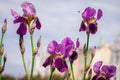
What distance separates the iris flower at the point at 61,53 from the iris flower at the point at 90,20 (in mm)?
107

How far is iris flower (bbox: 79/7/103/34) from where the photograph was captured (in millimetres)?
2252

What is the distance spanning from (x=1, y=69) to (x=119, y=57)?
2885 cm

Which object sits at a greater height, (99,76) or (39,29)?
(39,29)

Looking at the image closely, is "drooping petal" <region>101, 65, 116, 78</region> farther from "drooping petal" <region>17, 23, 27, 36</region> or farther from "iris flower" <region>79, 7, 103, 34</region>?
"drooping petal" <region>17, 23, 27, 36</region>

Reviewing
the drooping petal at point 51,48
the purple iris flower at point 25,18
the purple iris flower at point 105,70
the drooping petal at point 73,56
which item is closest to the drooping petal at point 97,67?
the purple iris flower at point 105,70

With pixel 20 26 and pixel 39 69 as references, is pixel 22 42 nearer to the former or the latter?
pixel 20 26

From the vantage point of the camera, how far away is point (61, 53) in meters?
2.21

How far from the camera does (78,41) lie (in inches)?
91.8

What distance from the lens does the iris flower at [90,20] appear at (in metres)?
2.25

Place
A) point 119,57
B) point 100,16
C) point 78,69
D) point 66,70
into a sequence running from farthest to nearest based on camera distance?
point 78,69
point 119,57
point 100,16
point 66,70

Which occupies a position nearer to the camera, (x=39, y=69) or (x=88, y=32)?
(x=88, y=32)

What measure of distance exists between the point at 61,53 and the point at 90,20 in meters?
0.26

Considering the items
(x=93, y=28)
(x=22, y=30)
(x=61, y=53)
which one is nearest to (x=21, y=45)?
(x=22, y=30)

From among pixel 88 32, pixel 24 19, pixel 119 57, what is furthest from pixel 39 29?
pixel 119 57
